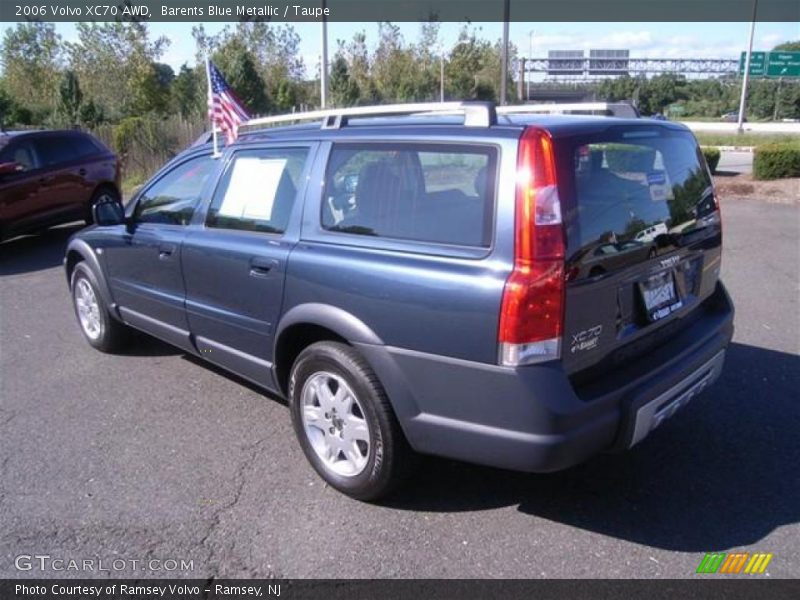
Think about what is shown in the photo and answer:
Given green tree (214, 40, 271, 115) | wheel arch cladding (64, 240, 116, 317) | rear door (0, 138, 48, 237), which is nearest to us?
wheel arch cladding (64, 240, 116, 317)

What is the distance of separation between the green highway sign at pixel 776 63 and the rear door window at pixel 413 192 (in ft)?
132

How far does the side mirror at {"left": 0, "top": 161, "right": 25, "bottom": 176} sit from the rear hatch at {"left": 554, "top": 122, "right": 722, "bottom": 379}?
9.37 m

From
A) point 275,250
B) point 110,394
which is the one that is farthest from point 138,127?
point 275,250

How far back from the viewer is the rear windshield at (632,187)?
2654 mm

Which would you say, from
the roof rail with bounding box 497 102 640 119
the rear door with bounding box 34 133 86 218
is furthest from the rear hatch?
the rear door with bounding box 34 133 86 218

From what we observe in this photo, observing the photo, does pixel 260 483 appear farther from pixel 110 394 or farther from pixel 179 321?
pixel 110 394

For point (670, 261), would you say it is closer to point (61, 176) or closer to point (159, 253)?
point (159, 253)

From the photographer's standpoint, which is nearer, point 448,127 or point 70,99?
point 448,127

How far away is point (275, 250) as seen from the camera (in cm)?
348

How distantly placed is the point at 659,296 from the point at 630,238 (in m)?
0.40

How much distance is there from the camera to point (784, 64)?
37031 mm

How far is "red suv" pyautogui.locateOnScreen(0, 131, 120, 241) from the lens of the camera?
31.7ft

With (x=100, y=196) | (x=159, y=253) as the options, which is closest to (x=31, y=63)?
(x=100, y=196)
